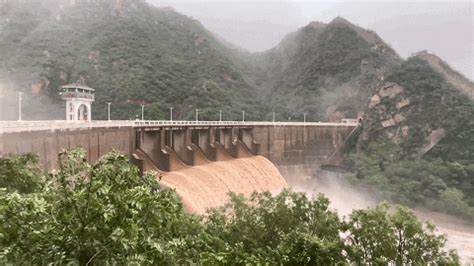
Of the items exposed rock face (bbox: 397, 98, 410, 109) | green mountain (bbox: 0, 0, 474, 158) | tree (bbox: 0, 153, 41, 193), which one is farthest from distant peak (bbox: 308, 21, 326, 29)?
tree (bbox: 0, 153, 41, 193)

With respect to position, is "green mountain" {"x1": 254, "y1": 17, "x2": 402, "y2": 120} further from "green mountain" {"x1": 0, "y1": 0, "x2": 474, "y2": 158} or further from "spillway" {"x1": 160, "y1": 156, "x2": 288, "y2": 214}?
"spillway" {"x1": 160, "y1": 156, "x2": 288, "y2": 214}

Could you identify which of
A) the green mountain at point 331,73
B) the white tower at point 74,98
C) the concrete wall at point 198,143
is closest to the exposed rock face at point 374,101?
the concrete wall at point 198,143

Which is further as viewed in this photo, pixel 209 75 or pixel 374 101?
pixel 209 75

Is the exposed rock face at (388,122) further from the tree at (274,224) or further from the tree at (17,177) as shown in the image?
the tree at (17,177)

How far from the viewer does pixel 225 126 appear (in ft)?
216

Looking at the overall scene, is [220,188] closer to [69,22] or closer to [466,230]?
[466,230]

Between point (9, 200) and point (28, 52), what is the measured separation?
107947mm

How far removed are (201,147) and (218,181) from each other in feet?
40.7

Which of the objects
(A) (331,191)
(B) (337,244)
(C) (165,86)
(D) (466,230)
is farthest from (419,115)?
(B) (337,244)

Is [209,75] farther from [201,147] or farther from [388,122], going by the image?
[201,147]

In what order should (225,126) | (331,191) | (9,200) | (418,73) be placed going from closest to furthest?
(9,200), (225,126), (331,191), (418,73)

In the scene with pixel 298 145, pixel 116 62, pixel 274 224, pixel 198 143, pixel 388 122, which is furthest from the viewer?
pixel 116 62

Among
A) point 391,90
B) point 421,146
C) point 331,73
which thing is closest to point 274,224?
point 421,146

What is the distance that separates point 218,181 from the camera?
4769 centimetres
